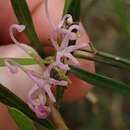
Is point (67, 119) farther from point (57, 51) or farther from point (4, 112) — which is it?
point (57, 51)

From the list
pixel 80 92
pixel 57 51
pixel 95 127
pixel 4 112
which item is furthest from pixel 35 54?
pixel 95 127

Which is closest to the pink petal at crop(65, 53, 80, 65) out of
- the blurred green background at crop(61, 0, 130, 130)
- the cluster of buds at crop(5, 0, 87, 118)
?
the cluster of buds at crop(5, 0, 87, 118)

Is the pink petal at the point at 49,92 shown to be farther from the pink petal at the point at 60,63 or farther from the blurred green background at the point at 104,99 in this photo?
the blurred green background at the point at 104,99

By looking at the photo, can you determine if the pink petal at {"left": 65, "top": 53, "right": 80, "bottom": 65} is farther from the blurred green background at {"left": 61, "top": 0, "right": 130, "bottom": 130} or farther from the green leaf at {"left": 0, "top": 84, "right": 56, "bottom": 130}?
the blurred green background at {"left": 61, "top": 0, "right": 130, "bottom": 130}

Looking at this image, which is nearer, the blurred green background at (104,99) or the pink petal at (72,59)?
the pink petal at (72,59)

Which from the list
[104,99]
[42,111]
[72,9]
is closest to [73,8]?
[72,9]

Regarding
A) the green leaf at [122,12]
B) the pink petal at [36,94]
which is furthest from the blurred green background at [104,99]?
the pink petal at [36,94]
